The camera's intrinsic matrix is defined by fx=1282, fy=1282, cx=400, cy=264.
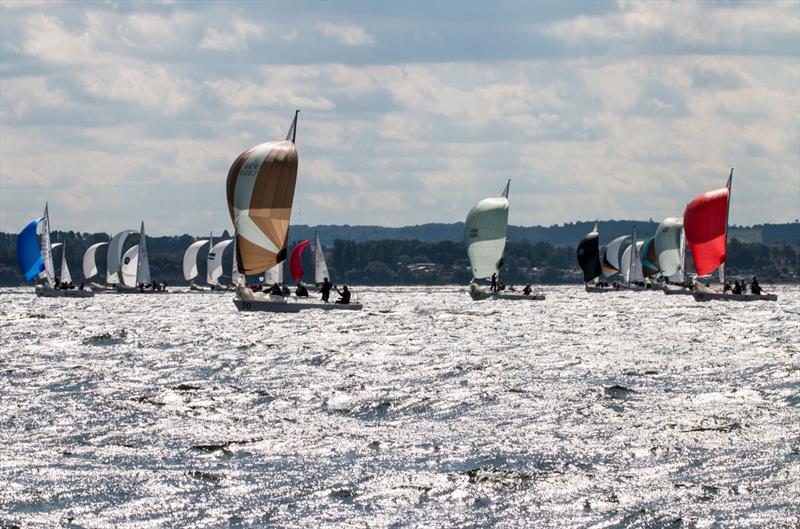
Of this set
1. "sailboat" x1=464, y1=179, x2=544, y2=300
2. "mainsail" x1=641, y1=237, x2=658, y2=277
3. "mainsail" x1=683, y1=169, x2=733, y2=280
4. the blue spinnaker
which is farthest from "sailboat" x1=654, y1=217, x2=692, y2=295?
the blue spinnaker


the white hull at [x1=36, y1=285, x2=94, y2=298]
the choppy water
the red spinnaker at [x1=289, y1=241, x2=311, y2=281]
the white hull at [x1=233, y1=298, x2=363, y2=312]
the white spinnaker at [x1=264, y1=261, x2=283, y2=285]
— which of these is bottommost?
the choppy water

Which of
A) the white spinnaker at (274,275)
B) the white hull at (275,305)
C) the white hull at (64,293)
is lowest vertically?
the white hull at (275,305)

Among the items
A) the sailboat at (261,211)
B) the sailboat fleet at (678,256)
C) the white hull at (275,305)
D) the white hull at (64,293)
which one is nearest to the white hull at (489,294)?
the sailboat fleet at (678,256)

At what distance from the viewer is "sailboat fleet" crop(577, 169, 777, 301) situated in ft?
250

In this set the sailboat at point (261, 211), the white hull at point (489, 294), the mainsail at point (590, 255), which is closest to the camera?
the sailboat at point (261, 211)

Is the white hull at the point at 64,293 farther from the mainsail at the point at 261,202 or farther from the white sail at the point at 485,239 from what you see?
the mainsail at the point at 261,202

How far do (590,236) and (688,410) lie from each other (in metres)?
86.4

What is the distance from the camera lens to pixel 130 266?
108188mm

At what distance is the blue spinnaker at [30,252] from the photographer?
3494 inches

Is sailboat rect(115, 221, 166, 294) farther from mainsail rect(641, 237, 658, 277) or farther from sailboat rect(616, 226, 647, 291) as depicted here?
mainsail rect(641, 237, 658, 277)

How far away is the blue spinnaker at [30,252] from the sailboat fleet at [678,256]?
42.1 metres

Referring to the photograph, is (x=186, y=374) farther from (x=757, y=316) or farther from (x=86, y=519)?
(x=757, y=316)

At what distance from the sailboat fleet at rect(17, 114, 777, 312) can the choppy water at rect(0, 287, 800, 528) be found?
18486 millimetres

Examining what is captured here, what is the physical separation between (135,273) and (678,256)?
45.1m
